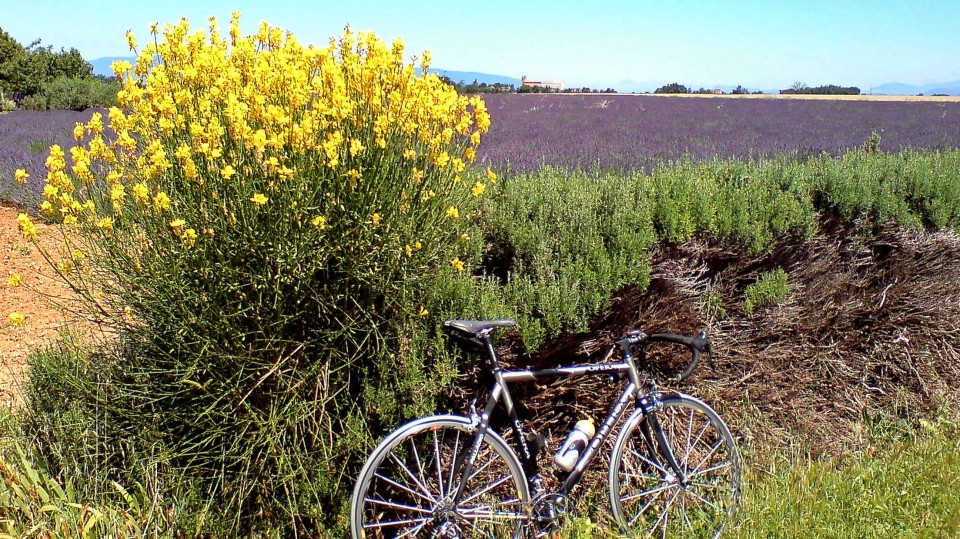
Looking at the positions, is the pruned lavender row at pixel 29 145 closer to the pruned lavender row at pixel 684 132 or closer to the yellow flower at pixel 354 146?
the yellow flower at pixel 354 146

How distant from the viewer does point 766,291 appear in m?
3.98

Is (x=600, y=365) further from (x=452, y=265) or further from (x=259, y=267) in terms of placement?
(x=259, y=267)

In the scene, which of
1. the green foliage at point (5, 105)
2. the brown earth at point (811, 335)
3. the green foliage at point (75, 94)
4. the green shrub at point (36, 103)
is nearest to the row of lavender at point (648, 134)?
the brown earth at point (811, 335)

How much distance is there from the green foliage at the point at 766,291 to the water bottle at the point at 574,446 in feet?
4.67

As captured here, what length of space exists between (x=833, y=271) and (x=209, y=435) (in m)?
3.65

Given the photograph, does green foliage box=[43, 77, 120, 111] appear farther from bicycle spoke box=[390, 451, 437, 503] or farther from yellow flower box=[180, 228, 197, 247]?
bicycle spoke box=[390, 451, 437, 503]

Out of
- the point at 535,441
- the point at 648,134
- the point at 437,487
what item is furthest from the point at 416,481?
the point at 648,134

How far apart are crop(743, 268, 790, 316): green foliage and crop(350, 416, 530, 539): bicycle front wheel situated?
1.66 m

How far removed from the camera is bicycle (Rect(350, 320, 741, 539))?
281cm

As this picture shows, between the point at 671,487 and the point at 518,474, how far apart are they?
0.81 metres

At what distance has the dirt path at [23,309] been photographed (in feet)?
14.7

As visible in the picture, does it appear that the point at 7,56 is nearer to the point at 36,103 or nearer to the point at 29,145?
the point at 36,103

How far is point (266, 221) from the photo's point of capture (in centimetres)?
267

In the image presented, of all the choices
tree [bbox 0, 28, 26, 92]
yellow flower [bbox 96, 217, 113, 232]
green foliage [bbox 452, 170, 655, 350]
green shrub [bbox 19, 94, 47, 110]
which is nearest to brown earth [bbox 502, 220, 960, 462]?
green foliage [bbox 452, 170, 655, 350]
